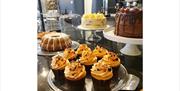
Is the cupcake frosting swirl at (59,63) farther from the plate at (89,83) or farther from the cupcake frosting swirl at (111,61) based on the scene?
the cupcake frosting swirl at (111,61)

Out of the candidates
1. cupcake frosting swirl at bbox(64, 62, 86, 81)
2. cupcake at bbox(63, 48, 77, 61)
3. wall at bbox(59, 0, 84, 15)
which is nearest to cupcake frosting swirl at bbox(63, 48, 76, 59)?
cupcake at bbox(63, 48, 77, 61)

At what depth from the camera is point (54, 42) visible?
3.21 ft

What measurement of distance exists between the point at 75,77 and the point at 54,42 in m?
0.36

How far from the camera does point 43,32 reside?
1069 mm

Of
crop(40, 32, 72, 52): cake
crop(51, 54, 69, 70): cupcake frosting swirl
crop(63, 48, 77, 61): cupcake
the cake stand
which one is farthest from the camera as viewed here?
the cake stand

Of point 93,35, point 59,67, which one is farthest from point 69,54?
point 93,35

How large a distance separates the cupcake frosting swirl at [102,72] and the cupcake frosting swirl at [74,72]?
0.13 ft

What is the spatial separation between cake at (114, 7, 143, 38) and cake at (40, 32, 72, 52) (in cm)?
26

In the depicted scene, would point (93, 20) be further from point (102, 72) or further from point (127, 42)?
point (102, 72)

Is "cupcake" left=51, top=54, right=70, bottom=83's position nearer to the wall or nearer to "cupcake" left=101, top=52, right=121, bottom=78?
"cupcake" left=101, top=52, right=121, bottom=78

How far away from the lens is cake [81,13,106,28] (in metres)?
1.15
